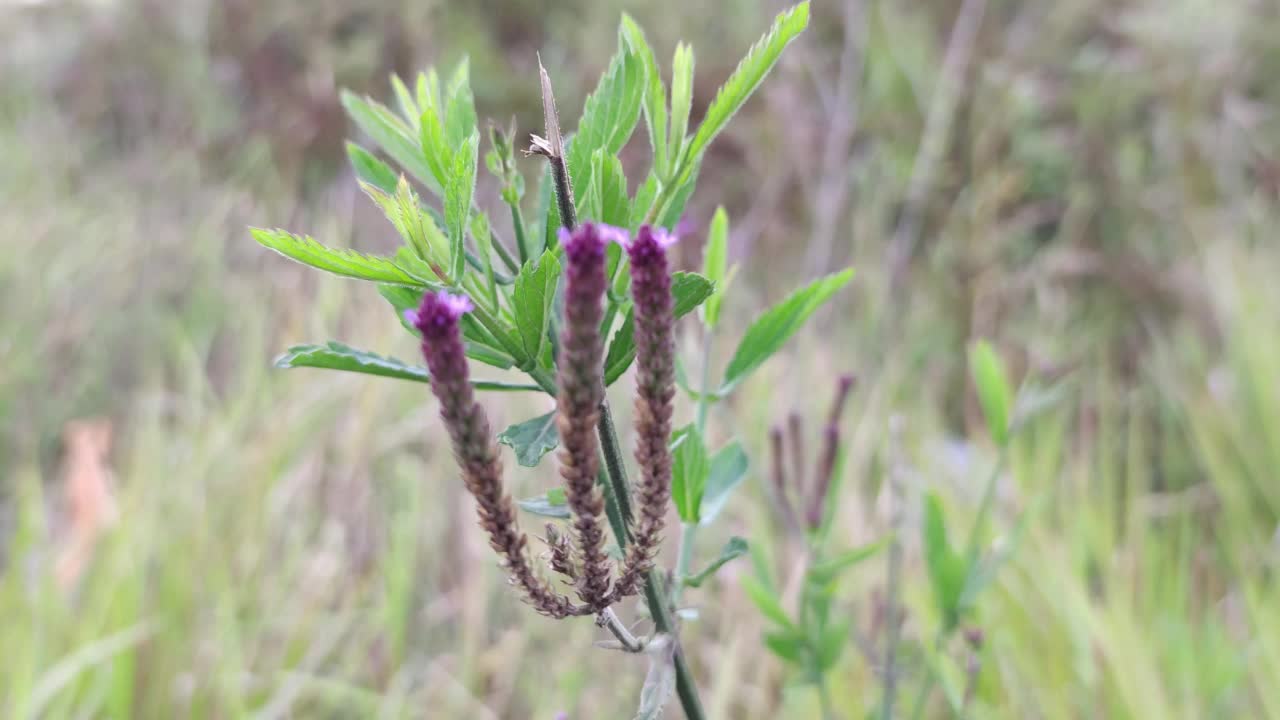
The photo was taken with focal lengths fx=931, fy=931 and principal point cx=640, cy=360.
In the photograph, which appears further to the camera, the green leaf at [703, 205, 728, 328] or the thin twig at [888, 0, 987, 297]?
the thin twig at [888, 0, 987, 297]

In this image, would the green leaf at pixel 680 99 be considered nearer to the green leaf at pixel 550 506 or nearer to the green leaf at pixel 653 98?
the green leaf at pixel 653 98

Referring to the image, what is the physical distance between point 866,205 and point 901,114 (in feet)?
2.00

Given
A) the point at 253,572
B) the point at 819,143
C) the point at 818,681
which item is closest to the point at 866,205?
the point at 819,143

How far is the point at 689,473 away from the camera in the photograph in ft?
1.36

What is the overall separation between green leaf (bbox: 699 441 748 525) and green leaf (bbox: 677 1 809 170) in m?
0.20

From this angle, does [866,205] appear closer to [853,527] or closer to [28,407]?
[853,527]

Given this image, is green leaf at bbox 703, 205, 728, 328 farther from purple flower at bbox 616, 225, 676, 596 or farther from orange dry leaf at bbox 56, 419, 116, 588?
orange dry leaf at bbox 56, 419, 116, 588

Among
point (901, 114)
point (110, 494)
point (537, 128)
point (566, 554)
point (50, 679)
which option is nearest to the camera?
point (566, 554)

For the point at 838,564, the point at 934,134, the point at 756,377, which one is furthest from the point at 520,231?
the point at 934,134

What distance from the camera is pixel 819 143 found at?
102 inches

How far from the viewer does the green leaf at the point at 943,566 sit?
598 millimetres

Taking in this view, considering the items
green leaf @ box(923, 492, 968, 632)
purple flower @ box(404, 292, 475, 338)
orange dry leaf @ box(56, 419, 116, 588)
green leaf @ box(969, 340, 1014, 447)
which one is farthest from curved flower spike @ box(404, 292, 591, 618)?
orange dry leaf @ box(56, 419, 116, 588)

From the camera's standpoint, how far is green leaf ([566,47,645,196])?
1.14ft

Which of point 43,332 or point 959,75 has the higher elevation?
point 959,75
